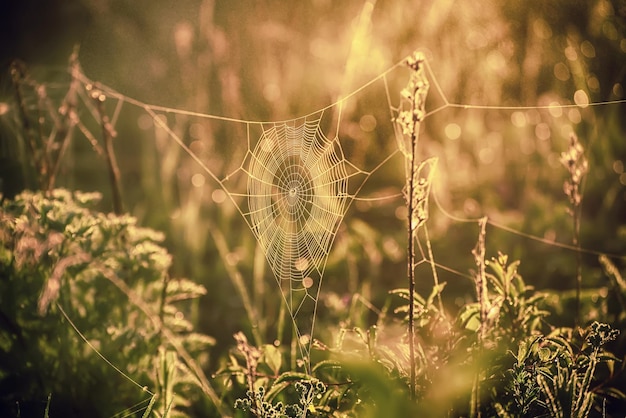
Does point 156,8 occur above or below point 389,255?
above

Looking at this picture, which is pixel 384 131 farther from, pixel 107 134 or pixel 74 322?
pixel 74 322

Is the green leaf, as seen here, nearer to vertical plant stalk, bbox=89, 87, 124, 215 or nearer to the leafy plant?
the leafy plant

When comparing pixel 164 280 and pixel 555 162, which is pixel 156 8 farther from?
pixel 164 280

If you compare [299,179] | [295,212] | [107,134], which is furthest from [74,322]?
[299,179]

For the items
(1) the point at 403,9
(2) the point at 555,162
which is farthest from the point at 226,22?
(2) the point at 555,162

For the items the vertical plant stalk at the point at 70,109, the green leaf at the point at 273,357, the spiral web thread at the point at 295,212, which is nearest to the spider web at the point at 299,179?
the spiral web thread at the point at 295,212

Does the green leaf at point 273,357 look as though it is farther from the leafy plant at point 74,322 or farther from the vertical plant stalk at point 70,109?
the vertical plant stalk at point 70,109

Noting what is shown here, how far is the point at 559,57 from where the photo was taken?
370 cm

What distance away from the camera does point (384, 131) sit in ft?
12.4

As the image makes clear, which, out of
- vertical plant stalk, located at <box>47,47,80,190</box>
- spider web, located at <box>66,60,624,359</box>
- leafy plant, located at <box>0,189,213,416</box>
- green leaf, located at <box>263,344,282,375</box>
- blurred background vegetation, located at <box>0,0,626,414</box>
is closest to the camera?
green leaf, located at <box>263,344,282,375</box>

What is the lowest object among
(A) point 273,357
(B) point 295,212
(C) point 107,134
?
(A) point 273,357

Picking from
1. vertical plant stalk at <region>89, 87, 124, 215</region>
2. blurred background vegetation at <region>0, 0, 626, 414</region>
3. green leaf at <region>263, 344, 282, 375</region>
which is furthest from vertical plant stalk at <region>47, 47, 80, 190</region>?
green leaf at <region>263, 344, 282, 375</region>

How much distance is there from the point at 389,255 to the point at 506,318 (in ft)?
4.60

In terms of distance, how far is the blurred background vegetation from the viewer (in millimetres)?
2887
